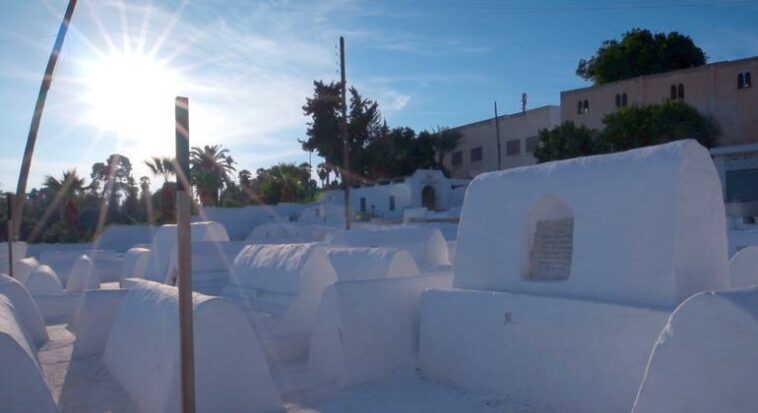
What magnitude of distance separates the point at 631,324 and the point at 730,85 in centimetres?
2731

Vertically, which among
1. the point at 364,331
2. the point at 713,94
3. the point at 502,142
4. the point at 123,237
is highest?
the point at 713,94

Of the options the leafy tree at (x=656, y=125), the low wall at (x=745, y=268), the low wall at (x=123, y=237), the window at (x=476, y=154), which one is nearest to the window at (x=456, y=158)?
the window at (x=476, y=154)

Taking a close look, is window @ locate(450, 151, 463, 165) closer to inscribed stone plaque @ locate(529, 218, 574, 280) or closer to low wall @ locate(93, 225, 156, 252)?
low wall @ locate(93, 225, 156, 252)

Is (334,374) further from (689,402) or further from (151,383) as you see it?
(689,402)

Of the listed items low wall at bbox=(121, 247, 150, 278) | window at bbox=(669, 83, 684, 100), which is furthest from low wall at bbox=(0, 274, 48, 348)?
window at bbox=(669, 83, 684, 100)

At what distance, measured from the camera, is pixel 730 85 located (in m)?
29.7

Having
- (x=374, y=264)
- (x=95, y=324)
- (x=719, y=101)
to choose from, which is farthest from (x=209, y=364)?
(x=719, y=101)

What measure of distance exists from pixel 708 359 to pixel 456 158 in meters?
40.4

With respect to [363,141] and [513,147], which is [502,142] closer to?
[513,147]

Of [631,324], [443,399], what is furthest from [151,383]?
[631,324]

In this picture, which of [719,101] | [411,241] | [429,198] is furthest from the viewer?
[429,198]

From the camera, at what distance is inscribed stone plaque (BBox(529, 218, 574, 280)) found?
839 cm

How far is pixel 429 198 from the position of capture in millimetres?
35969

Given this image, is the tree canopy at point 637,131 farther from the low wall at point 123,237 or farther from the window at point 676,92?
the low wall at point 123,237
